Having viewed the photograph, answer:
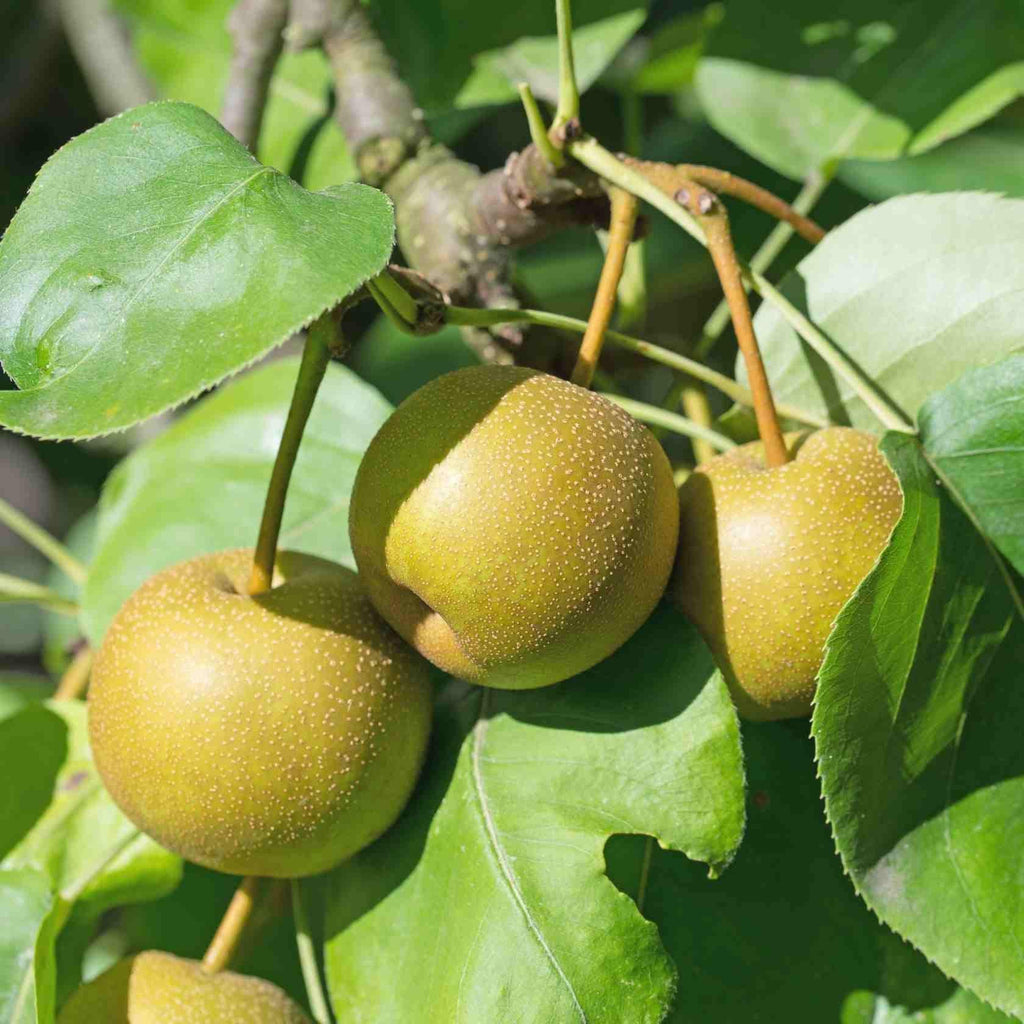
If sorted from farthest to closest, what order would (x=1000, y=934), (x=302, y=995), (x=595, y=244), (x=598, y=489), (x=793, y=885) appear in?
(x=595, y=244) < (x=302, y=995) < (x=793, y=885) < (x=1000, y=934) < (x=598, y=489)

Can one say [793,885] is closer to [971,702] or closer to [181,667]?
[971,702]

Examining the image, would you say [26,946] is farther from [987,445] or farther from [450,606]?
[987,445]

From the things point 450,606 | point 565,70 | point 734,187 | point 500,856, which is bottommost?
point 500,856

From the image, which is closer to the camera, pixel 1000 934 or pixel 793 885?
pixel 1000 934

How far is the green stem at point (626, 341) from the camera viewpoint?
3.53ft

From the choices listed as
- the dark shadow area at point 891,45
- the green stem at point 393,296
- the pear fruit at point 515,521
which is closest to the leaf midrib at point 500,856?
the pear fruit at point 515,521

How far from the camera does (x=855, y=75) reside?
1.73 meters

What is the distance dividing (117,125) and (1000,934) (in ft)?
3.13

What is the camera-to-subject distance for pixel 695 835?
1.04m

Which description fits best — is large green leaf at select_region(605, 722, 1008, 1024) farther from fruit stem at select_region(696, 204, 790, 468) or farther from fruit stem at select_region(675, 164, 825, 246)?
fruit stem at select_region(675, 164, 825, 246)

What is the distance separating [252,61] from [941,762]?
4.12ft

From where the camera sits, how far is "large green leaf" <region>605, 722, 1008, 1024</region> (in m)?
1.18

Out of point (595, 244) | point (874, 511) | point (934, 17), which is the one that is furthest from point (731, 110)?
point (874, 511)

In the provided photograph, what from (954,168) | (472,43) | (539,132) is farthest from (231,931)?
(954,168)
